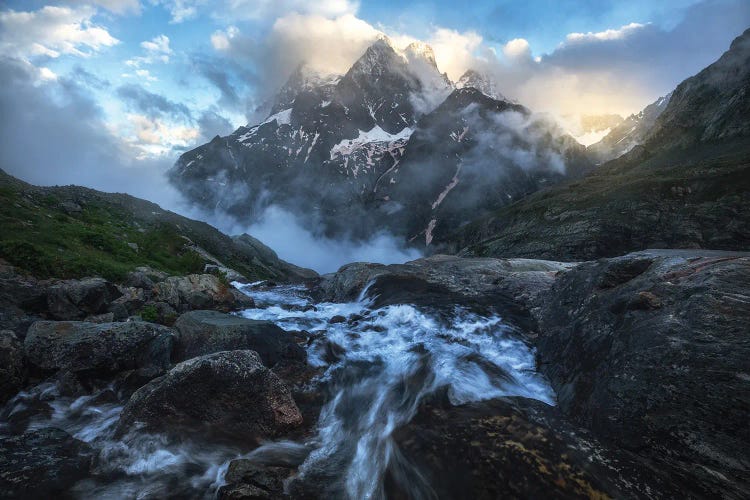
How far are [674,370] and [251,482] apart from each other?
10258 mm

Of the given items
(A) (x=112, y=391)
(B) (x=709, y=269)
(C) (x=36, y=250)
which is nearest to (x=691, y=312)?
(B) (x=709, y=269)

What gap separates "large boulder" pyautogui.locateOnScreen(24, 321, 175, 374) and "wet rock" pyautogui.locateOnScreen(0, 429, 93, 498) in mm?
2863

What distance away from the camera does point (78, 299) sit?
57.0ft

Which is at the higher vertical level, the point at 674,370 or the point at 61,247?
the point at 61,247

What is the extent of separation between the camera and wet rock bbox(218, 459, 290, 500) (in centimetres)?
784

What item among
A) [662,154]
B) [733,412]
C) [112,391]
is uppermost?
[662,154]

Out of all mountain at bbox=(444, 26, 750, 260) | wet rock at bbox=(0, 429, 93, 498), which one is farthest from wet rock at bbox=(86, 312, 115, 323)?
mountain at bbox=(444, 26, 750, 260)

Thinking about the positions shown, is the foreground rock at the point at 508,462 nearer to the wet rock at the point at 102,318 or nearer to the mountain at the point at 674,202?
the wet rock at the point at 102,318

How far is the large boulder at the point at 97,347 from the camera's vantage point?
41.6 feet

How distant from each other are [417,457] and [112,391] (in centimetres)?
1120

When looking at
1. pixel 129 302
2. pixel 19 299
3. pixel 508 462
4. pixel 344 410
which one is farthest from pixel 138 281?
pixel 508 462

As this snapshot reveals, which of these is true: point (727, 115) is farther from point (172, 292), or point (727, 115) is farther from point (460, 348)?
point (172, 292)

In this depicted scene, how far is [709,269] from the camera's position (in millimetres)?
11703

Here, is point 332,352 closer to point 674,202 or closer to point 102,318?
point 102,318
